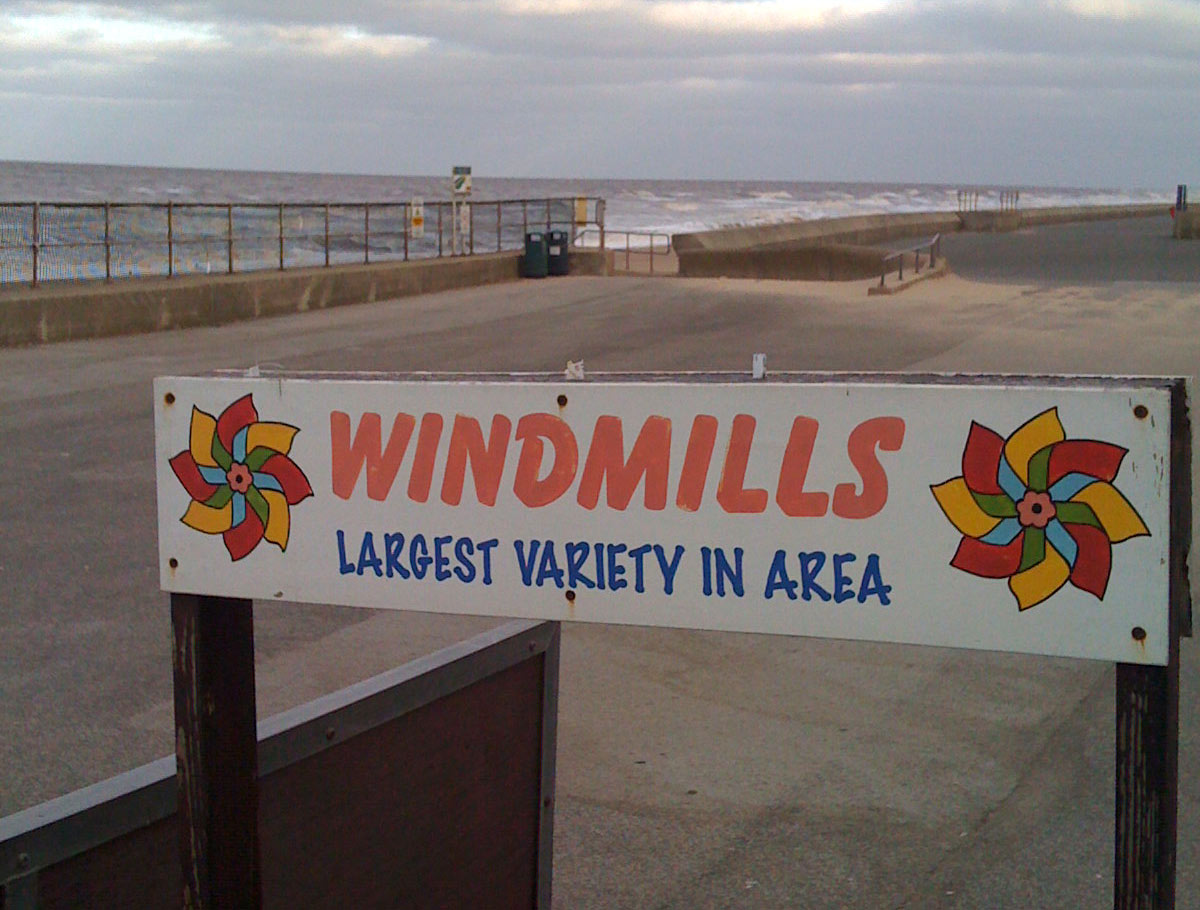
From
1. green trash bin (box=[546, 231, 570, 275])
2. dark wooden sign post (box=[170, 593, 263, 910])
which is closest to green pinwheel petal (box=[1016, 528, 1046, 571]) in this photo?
dark wooden sign post (box=[170, 593, 263, 910])

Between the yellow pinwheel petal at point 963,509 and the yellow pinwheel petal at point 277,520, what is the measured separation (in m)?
1.10

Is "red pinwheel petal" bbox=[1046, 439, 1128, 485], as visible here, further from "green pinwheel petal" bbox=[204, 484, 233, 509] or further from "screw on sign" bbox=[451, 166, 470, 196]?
"screw on sign" bbox=[451, 166, 470, 196]

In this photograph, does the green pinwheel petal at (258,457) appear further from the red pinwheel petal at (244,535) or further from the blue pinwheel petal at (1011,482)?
the blue pinwheel petal at (1011,482)

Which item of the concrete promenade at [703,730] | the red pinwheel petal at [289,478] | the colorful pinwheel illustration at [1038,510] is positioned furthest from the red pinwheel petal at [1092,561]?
the concrete promenade at [703,730]

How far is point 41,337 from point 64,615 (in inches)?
482

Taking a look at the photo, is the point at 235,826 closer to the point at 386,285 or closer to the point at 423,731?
the point at 423,731

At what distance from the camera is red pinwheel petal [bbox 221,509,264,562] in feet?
8.09

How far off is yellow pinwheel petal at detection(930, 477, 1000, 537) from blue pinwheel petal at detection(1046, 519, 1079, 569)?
81mm

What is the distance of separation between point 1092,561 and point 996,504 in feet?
0.50

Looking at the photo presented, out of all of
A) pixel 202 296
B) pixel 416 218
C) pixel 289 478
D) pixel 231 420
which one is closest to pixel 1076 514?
pixel 289 478

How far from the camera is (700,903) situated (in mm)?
4098

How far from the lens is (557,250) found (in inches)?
1212

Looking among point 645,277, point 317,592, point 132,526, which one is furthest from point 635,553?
point 645,277

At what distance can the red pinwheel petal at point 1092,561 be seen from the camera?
6.56 feet
